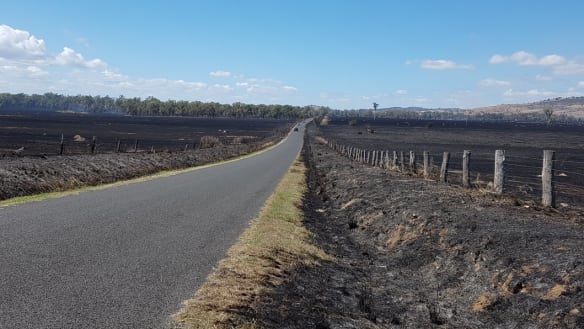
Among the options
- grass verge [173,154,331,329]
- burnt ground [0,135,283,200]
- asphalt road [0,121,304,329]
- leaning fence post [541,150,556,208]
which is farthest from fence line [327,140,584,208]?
burnt ground [0,135,283,200]

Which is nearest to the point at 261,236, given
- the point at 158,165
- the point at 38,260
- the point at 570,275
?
the point at 38,260

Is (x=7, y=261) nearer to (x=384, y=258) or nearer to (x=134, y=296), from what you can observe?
(x=134, y=296)

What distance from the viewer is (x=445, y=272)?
1008 centimetres

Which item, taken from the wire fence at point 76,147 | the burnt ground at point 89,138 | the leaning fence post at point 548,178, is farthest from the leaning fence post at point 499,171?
the burnt ground at point 89,138

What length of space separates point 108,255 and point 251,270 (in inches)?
95.0

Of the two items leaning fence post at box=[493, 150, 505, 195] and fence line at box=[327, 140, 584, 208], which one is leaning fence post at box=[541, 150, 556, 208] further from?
leaning fence post at box=[493, 150, 505, 195]

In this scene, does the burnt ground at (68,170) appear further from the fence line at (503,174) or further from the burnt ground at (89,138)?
the fence line at (503,174)

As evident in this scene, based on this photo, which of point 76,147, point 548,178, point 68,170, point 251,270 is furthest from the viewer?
point 76,147

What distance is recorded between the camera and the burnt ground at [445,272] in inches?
297

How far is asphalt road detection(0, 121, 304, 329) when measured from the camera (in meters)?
6.43

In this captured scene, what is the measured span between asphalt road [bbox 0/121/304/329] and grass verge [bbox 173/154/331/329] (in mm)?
258

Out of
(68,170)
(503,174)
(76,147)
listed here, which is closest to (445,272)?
(503,174)

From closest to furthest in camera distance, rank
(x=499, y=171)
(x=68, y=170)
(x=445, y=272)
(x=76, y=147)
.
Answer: (x=445, y=272), (x=499, y=171), (x=68, y=170), (x=76, y=147)

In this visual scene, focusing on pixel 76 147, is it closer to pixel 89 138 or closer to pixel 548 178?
pixel 89 138
